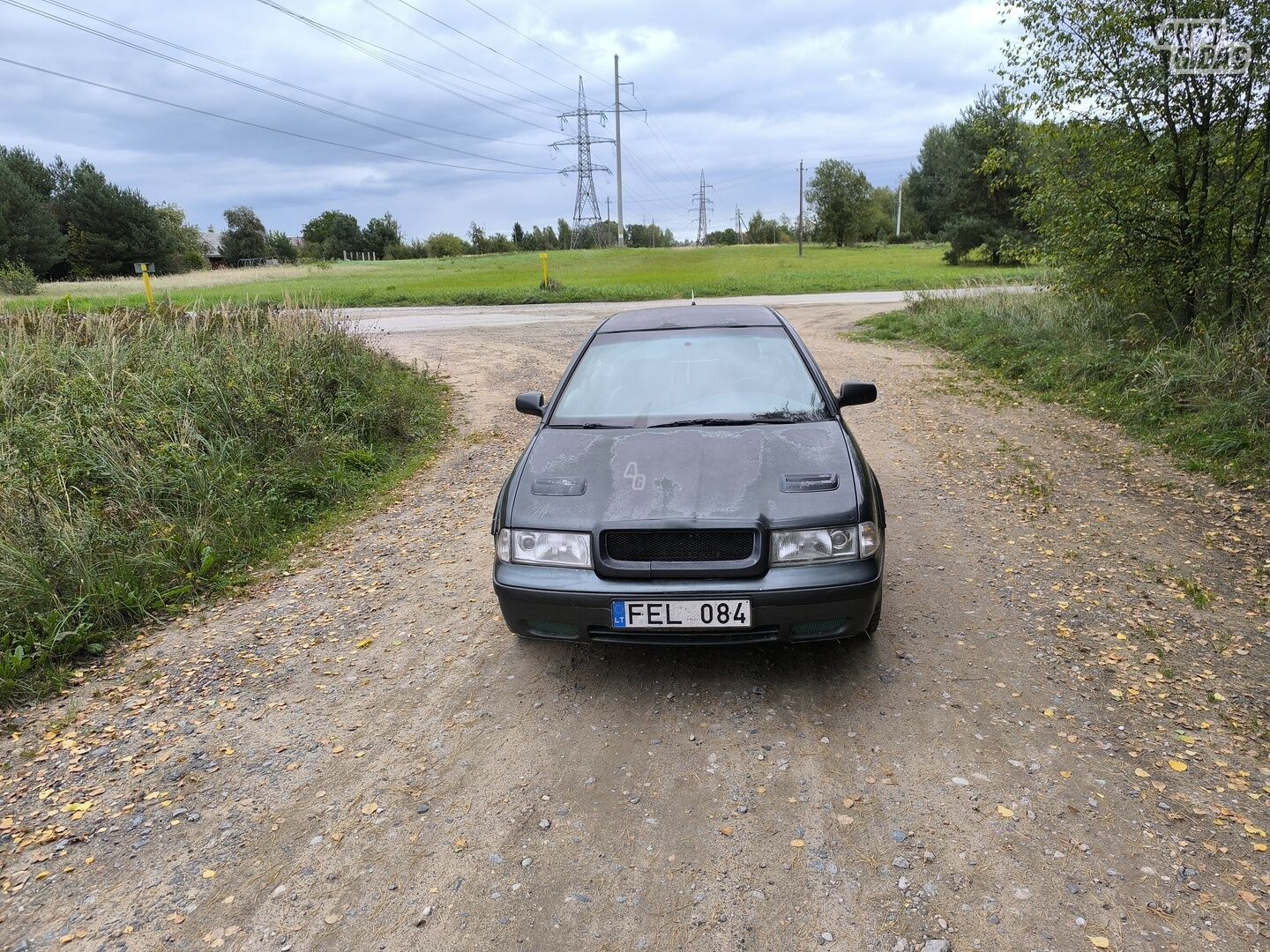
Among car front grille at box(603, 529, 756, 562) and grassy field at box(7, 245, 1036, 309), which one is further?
grassy field at box(7, 245, 1036, 309)

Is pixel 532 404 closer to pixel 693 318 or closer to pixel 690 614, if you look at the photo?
pixel 693 318

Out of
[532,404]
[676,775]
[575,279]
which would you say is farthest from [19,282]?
[676,775]

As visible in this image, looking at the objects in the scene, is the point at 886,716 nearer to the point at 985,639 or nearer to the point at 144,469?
the point at 985,639

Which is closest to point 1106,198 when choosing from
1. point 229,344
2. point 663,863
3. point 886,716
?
point 886,716

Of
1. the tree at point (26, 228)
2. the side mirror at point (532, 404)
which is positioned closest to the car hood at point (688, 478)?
the side mirror at point (532, 404)

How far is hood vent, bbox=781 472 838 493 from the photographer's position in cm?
329

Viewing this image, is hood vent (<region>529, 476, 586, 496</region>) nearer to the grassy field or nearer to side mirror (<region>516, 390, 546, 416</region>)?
side mirror (<region>516, 390, 546, 416</region>)

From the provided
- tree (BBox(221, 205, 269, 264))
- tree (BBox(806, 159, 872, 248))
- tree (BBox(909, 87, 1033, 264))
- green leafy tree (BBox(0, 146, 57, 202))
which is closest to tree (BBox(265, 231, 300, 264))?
tree (BBox(221, 205, 269, 264))

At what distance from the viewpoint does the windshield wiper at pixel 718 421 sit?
389 centimetres

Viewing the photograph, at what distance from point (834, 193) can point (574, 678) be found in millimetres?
78574

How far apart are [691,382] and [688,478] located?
1.06 m

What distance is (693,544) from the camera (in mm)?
3133

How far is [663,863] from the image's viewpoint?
2461 millimetres

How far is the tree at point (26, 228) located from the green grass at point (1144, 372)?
190 feet
